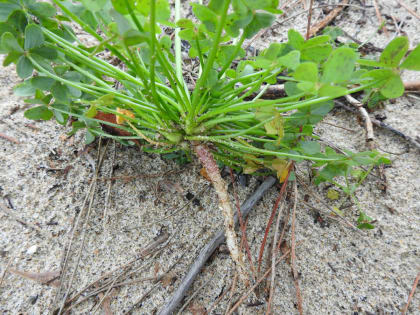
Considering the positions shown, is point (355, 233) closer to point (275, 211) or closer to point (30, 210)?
point (275, 211)

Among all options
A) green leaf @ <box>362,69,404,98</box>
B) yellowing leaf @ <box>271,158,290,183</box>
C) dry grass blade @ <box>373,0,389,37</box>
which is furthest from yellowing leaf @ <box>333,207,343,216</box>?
dry grass blade @ <box>373,0,389,37</box>

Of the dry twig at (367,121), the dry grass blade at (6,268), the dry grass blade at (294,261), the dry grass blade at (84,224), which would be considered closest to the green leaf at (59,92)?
the dry grass blade at (84,224)

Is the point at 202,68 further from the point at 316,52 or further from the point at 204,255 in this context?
the point at 204,255

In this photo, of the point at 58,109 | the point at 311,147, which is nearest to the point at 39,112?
the point at 58,109

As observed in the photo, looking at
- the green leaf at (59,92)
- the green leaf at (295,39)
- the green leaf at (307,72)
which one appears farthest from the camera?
the green leaf at (59,92)

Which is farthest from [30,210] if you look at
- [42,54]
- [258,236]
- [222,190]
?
[258,236]

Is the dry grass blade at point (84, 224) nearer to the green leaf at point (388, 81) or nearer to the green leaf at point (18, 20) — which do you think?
the green leaf at point (18, 20)

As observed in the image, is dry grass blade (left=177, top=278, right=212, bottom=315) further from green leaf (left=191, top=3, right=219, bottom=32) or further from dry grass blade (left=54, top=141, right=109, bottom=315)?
green leaf (left=191, top=3, right=219, bottom=32)

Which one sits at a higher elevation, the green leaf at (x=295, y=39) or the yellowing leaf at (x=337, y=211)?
the green leaf at (x=295, y=39)
